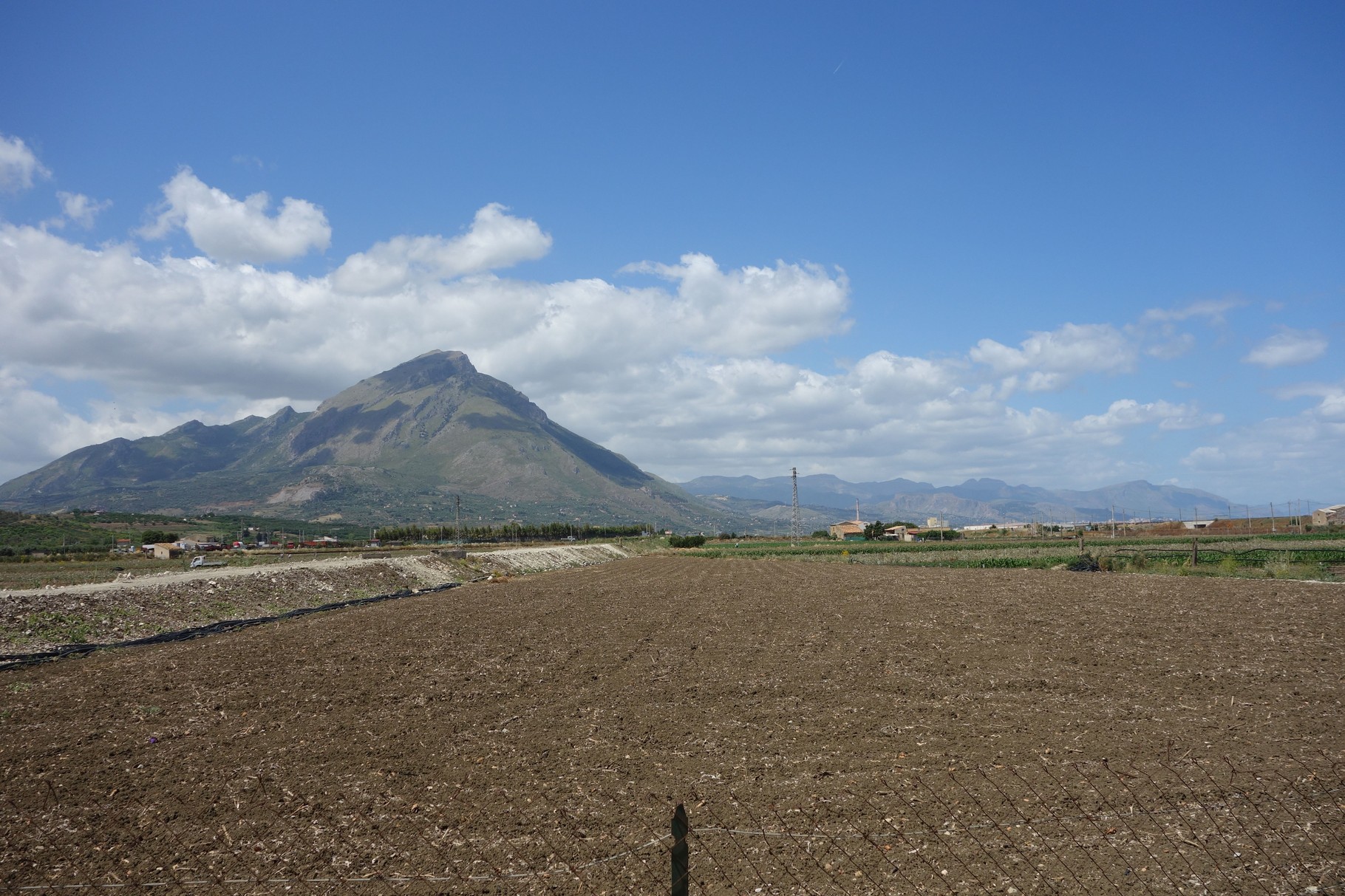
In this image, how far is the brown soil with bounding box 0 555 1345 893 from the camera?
709 centimetres

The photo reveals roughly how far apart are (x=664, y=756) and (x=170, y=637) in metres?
19.5

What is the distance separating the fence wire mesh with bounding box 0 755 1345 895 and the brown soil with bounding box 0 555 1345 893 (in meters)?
0.04

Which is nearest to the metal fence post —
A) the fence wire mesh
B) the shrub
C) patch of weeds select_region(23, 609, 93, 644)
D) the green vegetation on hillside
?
the fence wire mesh

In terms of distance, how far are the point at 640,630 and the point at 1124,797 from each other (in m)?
15.8

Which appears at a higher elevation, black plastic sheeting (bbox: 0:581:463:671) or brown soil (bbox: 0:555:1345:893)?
brown soil (bbox: 0:555:1345:893)

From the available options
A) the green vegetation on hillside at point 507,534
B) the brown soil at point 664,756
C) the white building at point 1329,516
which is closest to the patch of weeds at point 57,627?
the brown soil at point 664,756

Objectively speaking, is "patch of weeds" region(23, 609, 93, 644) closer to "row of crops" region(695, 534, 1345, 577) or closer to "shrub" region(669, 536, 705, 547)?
"row of crops" region(695, 534, 1345, 577)

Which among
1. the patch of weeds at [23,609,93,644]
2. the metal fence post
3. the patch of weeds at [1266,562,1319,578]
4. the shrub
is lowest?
the shrub

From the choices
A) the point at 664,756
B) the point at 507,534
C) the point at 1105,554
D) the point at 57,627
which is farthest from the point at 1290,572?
the point at 507,534

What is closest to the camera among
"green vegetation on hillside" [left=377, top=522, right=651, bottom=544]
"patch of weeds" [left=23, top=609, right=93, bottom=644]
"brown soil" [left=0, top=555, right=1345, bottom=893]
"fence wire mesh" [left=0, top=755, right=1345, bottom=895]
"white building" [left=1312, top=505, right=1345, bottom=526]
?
"fence wire mesh" [left=0, top=755, right=1345, bottom=895]

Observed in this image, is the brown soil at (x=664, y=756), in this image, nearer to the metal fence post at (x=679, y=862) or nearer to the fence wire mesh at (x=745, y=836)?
the fence wire mesh at (x=745, y=836)

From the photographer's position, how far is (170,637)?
23.2 m

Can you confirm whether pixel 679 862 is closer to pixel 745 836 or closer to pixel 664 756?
pixel 745 836

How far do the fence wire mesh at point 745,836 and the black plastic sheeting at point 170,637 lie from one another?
495 inches
